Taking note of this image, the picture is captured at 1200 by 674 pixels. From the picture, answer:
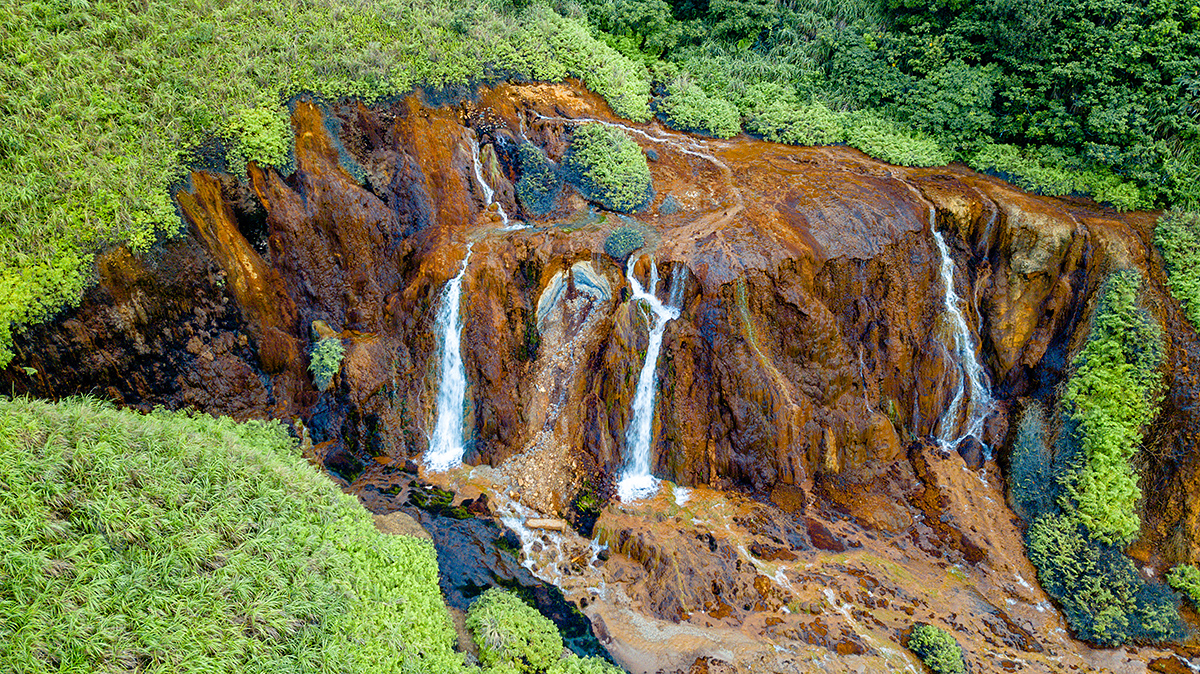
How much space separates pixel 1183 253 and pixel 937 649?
30.9 feet

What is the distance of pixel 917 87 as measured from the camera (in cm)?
1630

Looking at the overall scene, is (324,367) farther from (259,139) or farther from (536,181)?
(536,181)

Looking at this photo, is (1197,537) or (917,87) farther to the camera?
(917,87)

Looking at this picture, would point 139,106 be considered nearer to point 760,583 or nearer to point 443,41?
point 443,41

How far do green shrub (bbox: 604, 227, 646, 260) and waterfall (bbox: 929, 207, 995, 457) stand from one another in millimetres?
6721

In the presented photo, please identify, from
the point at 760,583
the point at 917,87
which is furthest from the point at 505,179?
the point at 917,87

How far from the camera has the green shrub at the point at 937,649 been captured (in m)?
9.19

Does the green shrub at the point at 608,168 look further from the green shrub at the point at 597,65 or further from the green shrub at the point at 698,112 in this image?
the green shrub at the point at 698,112

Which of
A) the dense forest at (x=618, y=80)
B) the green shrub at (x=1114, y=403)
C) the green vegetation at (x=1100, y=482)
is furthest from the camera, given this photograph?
the green shrub at (x=1114, y=403)

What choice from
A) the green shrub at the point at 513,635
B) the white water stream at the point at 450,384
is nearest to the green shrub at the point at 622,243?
the white water stream at the point at 450,384

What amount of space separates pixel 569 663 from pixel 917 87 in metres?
16.7

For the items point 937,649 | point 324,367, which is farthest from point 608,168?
point 937,649

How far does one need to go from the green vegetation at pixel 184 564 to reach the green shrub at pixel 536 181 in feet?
26.3

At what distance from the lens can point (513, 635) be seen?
8.48 metres
